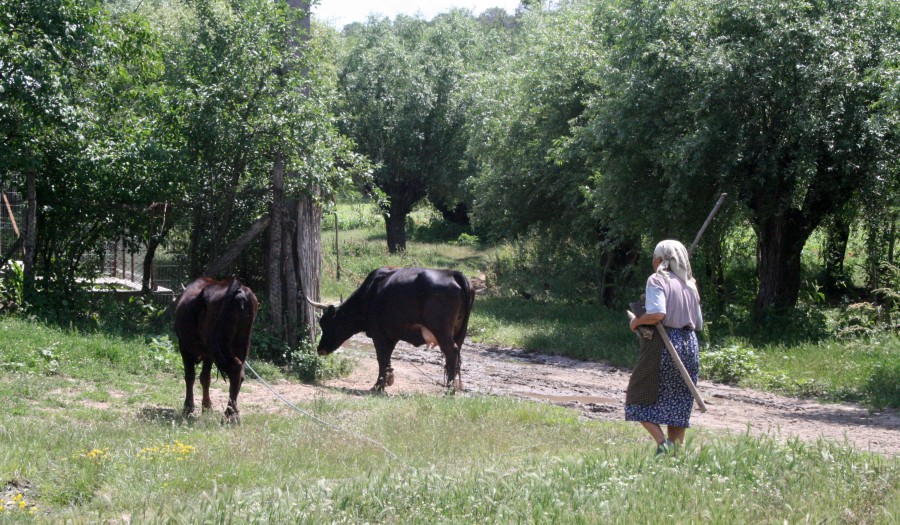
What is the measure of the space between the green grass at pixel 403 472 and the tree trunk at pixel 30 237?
3979mm

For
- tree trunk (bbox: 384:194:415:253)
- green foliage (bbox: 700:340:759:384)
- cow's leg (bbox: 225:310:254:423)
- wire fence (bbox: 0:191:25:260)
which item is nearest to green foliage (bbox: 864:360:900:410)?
green foliage (bbox: 700:340:759:384)

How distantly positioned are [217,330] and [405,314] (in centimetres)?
373

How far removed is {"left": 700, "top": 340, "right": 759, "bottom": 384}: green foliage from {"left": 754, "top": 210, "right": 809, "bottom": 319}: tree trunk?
3.00 meters

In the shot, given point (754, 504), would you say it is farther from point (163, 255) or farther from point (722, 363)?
point (163, 255)

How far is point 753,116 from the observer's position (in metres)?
17.1

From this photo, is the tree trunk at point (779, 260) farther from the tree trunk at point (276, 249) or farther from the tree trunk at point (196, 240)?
the tree trunk at point (196, 240)

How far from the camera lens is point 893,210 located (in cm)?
1766

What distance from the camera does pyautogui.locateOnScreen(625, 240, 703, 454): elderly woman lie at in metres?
7.60

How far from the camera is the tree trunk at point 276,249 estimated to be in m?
14.0

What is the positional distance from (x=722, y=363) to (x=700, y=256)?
19.5 feet

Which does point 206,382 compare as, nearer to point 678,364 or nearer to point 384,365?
point 384,365

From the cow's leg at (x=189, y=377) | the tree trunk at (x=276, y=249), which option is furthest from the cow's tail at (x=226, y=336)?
the tree trunk at (x=276, y=249)

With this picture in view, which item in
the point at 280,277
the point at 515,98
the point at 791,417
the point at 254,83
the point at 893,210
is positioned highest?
the point at 515,98

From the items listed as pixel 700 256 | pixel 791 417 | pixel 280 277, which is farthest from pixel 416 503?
pixel 700 256
